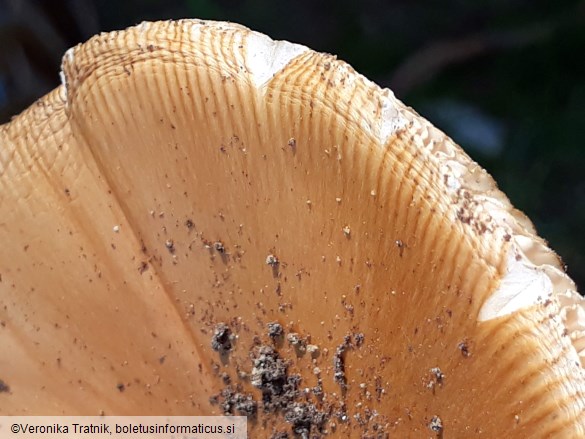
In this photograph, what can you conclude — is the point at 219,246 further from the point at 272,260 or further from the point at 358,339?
the point at 358,339

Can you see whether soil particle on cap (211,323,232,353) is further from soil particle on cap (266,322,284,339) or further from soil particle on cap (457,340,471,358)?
soil particle on cap (457,340,471,358)

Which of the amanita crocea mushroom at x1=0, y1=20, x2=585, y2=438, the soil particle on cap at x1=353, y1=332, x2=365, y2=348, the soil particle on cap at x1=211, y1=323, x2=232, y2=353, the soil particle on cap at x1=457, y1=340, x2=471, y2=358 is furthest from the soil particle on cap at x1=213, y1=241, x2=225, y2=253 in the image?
the soil particle on cap at x1=457, y1=340, x2=471, y2=358

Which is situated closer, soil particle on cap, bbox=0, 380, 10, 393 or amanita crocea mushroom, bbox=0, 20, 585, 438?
amanita crocea mushroom, bbox=0, 20, 585, 438

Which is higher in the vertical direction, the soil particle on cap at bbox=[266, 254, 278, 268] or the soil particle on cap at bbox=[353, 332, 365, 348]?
the soil particle on cap at bbox=[266, 254, 278, 268]

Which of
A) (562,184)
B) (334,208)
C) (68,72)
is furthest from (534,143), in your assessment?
(68,72)

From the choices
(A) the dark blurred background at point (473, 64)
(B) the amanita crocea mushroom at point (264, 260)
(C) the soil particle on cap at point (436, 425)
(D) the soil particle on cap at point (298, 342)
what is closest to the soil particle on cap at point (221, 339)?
(B) the amanita crocea mushroom at point (264, 260)

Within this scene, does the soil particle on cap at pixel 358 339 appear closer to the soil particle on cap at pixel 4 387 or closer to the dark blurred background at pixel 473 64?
the soil particle on cap at pixel 4 387

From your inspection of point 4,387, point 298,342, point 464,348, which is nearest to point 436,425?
point 464,348
